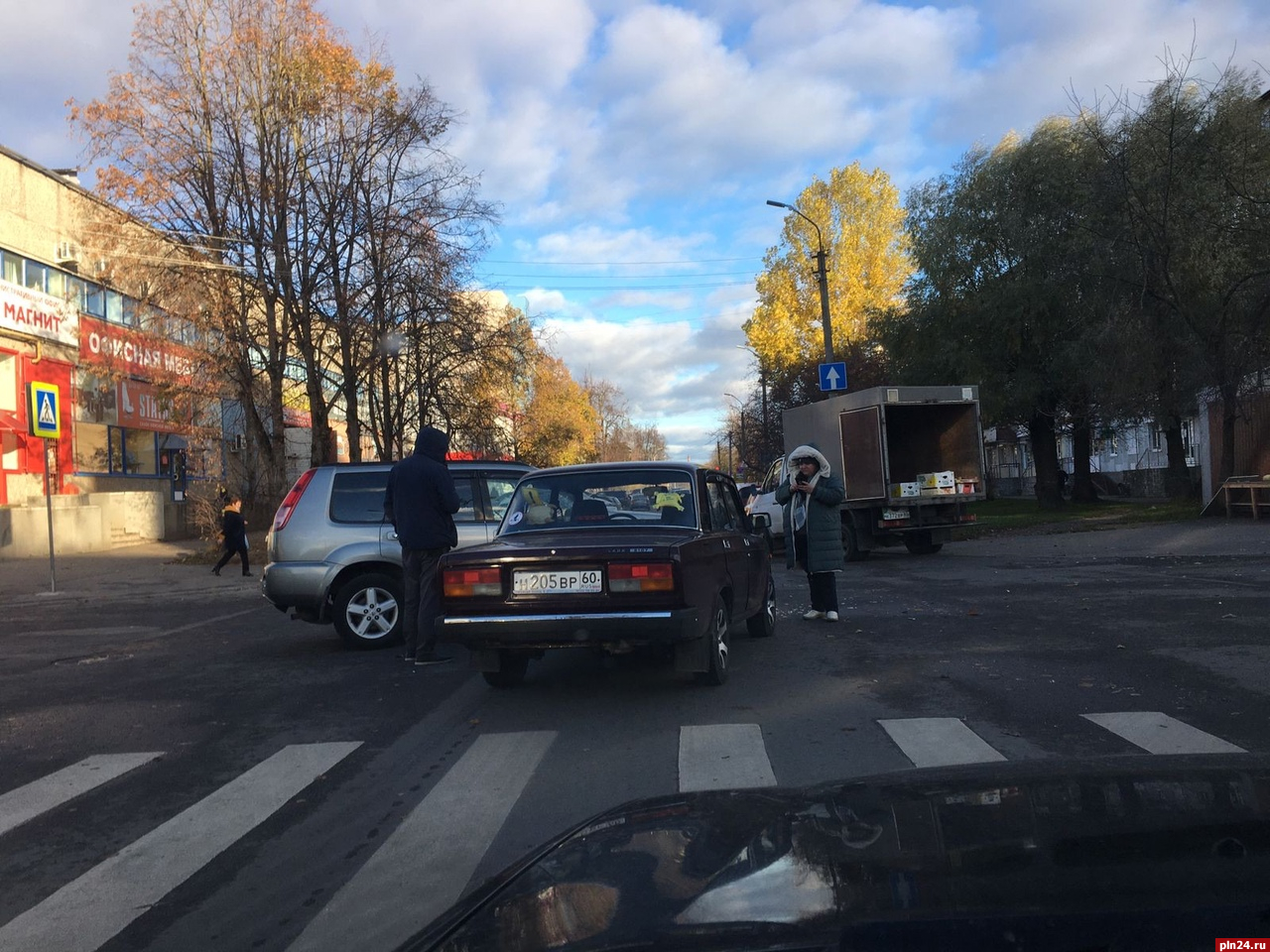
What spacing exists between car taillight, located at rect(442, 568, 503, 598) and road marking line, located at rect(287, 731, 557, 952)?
50.0 inches

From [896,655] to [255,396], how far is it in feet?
66.4

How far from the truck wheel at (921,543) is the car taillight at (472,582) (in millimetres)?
14698

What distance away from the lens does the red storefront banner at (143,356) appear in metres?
24.7

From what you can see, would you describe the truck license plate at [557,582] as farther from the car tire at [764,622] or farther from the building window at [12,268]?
the building window at [12,268]

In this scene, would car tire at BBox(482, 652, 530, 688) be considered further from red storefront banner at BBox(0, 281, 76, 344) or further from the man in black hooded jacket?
red storefront banner at BBox(0, 281, 76, 344)

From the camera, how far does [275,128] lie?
2523cm

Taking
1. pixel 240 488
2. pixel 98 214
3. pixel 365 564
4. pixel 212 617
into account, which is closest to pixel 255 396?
pixel 240 488

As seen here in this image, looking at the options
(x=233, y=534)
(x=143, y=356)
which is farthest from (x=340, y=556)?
(x=143, y=356)

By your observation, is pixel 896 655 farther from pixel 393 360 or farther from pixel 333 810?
pixel 393 360

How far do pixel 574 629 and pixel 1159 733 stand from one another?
3.44m

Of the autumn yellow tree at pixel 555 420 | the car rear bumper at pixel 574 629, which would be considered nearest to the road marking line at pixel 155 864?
the car rear bumper at pixel 574 629

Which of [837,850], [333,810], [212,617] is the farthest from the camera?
[212,617]

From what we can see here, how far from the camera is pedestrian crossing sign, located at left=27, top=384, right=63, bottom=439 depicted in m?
18.6

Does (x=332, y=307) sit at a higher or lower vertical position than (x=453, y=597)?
higher
